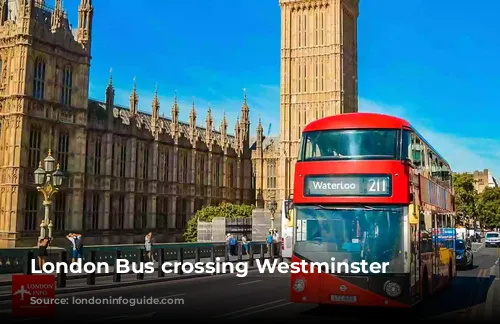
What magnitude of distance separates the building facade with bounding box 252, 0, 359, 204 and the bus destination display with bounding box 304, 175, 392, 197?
171 ft

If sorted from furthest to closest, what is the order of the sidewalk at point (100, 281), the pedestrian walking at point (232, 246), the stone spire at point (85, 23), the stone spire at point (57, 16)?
the stone spire at point (85, 23), the stone spire at point (57, 16), the pedestrian walking at point (232, 246), the sidewalk at point (100, 281)

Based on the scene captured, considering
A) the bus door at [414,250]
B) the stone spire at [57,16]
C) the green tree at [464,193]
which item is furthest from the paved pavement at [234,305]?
the green tree at [464,193]

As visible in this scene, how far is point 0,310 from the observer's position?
13.5m

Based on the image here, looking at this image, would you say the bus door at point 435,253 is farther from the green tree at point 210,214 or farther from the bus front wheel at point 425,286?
the green tree at point 210,214

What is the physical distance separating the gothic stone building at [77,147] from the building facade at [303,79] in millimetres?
11752

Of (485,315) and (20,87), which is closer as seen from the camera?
(485,315)

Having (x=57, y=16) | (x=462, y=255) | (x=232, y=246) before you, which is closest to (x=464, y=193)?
(x=232, y=246)

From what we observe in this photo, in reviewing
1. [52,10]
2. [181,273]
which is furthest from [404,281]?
[52,10]

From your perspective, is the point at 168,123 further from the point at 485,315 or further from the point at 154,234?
the point at 485,315

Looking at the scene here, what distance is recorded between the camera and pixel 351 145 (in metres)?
12.5

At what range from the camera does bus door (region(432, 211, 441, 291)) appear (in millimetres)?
15336

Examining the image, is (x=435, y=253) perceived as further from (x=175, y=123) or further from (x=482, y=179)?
(x=482, y=179)

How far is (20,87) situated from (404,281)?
101 ft

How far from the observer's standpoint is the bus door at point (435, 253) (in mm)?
15336
